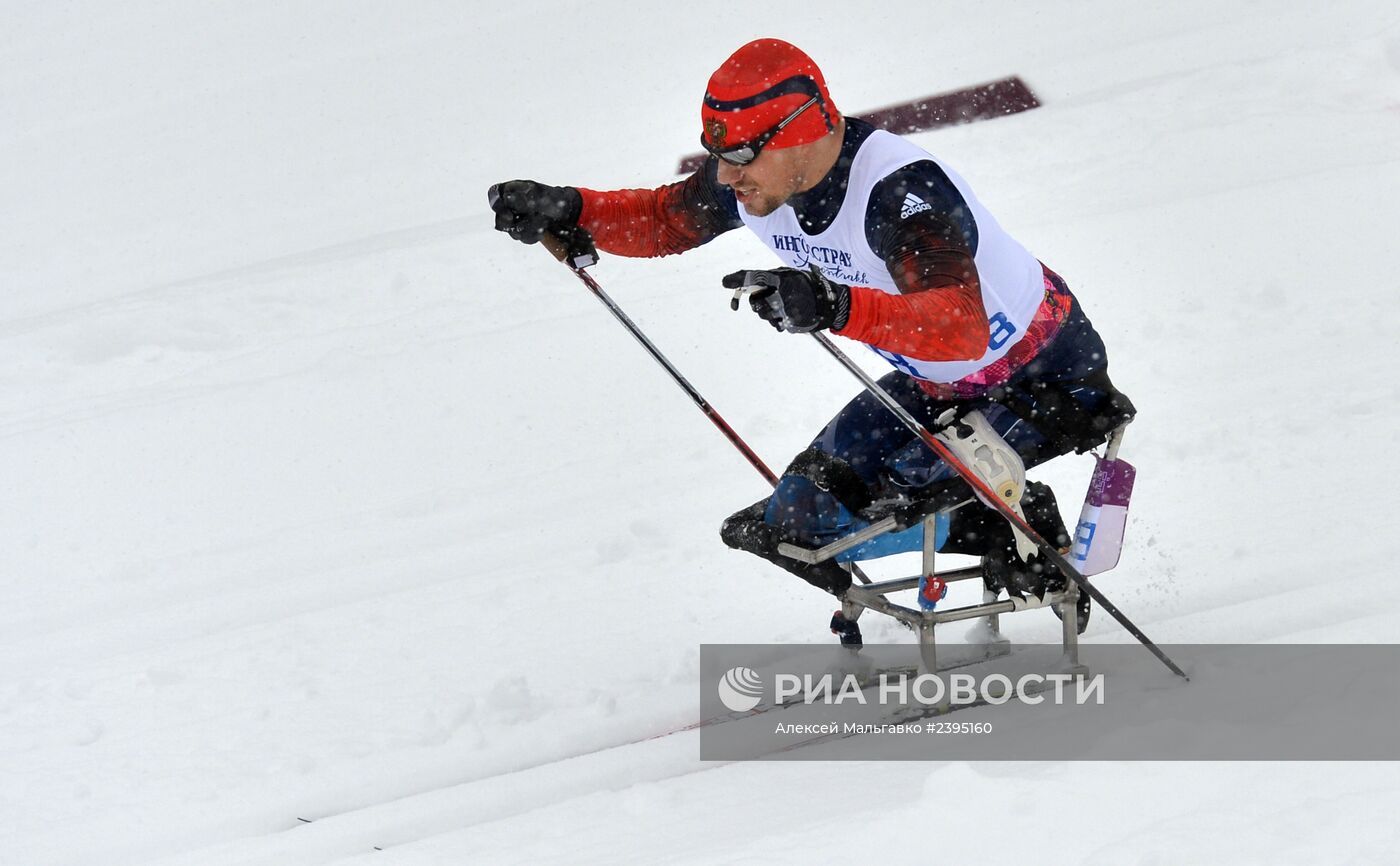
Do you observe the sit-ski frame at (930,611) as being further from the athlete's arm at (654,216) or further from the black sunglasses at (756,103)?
the black sunglasses at (756,103)

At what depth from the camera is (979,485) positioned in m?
3.42

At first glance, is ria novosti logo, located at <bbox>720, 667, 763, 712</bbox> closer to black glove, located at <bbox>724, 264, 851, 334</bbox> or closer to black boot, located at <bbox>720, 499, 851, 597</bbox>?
black boot, located at <bbox>720, 499, 851, 597</bbox>

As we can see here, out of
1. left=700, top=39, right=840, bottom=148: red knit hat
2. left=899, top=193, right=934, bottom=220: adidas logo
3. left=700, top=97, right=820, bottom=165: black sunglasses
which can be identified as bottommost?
left=899, top=193, right=934, bottom=220: adidas logo

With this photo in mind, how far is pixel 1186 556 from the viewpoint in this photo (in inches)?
175

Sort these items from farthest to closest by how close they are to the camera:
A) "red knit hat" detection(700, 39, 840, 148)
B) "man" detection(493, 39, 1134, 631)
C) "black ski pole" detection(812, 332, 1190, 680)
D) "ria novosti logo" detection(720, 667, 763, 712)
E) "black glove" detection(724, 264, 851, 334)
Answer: "ria novosti logo" detection(720, 667, 763, 712) < "black ski pole" detection(812, 332, 1190, 680) < "red knit hat" detection(700, 39, 840, 148) < "man" detection(493, 39, 1134, 631) < "black glove" detection(724, 264, 851, 334)

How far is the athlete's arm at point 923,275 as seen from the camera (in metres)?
2.80

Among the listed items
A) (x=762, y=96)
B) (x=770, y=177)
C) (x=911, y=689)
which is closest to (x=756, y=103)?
(x=762, y=96)

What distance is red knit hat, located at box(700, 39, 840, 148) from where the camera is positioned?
9.80 feet

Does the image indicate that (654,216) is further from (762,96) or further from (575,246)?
(762,96)

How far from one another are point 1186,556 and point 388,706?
9.11ft

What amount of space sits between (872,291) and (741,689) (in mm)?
1718

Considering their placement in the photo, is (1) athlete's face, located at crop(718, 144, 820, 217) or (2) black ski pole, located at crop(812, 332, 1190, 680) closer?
(1) athlete's face, located at crop(718, 144, 820, 217)

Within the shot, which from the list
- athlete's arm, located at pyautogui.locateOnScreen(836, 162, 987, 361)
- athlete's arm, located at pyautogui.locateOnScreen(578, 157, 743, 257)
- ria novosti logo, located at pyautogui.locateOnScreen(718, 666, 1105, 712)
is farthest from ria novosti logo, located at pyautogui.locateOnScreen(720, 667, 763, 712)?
athlete's arm, located at pyautogui.locateOnScreen(836, 162, 987, 361)

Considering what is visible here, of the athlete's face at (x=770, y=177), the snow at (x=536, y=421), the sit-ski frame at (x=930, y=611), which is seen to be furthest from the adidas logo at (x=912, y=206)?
the snow at (x=536, y=421)
